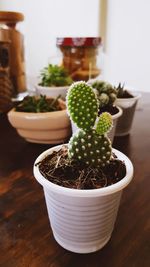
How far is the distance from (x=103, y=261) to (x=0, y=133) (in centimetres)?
54

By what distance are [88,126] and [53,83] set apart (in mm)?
641

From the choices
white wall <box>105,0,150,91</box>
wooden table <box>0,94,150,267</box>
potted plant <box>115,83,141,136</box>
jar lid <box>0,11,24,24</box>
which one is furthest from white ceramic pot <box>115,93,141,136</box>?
white wall <box>105,0,150,91</box>

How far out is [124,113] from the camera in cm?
72

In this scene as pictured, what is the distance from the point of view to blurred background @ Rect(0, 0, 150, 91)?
1.63 meters

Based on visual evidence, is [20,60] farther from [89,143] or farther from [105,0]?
[105,0]

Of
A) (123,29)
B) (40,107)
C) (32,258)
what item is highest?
(123,29)

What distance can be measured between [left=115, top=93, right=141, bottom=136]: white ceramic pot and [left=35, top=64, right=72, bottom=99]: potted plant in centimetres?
27

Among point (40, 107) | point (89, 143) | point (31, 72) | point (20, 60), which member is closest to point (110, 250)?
point (89, 143)

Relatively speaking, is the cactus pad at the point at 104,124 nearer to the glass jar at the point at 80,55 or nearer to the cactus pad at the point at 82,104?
the cactus pad at the point at 82,104

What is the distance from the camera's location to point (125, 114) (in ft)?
2.38

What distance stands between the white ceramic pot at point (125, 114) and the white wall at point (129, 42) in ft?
3.49

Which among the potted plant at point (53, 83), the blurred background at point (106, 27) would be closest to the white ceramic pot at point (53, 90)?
the potted plant at point (53, 83)

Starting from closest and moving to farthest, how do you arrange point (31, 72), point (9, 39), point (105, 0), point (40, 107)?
point (40, 107) < point (9, 39) < point (105, 0) < point (31, 72)

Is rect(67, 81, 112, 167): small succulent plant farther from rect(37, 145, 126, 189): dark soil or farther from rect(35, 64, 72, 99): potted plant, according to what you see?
rect(35, 64, 72, 99): potted plant
